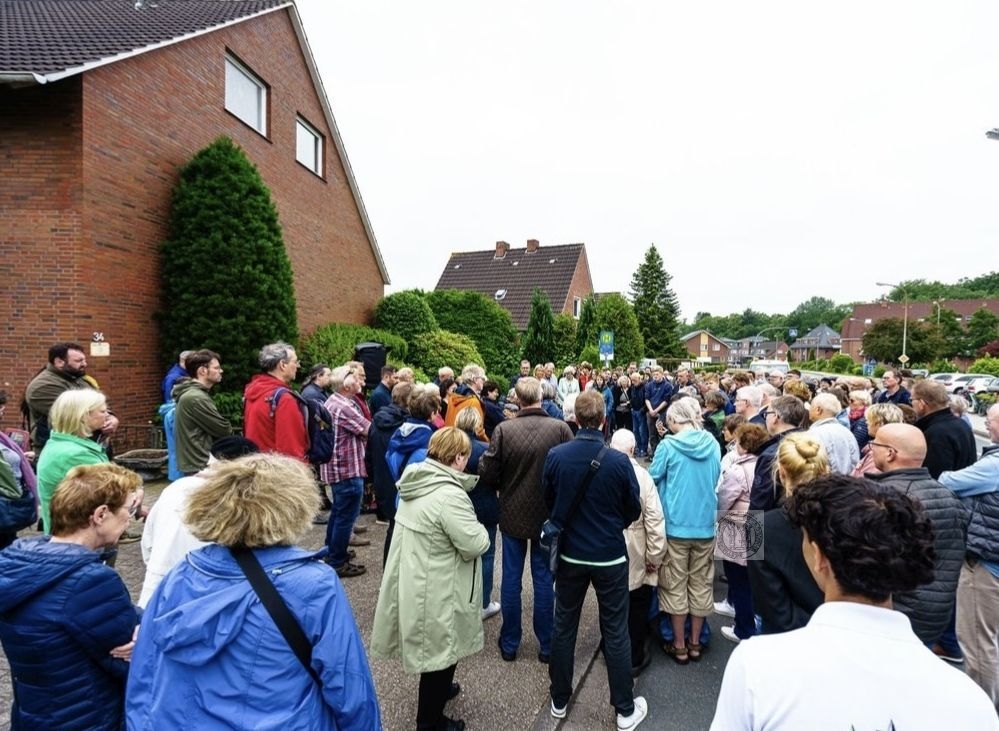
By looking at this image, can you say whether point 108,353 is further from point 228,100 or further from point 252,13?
point 252,13

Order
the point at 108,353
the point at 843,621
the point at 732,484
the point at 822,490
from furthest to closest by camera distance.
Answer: the point at 108,353 → the point at 732,484 → the point at 822,490 → the point at 843,621

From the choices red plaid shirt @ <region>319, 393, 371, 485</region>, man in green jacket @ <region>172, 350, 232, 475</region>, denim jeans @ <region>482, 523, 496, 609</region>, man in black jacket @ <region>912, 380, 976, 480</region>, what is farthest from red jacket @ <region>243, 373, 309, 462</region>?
man in black jacket @ <region>912, 380, 976, 480</region>

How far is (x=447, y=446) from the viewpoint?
10.3 feet

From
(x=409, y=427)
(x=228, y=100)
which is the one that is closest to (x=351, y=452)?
(x=409, y=427)

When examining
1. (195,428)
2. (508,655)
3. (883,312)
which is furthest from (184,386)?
(883,312)

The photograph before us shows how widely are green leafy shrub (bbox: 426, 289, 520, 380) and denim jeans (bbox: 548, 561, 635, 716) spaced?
16396 millimetres

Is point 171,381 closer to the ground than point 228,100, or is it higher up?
closer to the ground

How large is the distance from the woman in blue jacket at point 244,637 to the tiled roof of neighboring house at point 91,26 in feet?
28.0

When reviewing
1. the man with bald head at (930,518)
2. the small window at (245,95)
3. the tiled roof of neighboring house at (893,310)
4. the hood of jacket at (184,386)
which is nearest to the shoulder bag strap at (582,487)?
the man with bald head at (930,518)

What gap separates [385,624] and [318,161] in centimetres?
1438

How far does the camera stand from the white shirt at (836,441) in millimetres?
4312

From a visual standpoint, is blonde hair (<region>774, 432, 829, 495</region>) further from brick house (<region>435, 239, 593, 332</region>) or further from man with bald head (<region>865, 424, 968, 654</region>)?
brick house (<region>435, 239, 593, 332</region>)

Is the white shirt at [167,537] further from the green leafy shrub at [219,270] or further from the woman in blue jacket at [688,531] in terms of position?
the green leafy shrub at [219,270]

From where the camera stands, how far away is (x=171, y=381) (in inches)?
237
